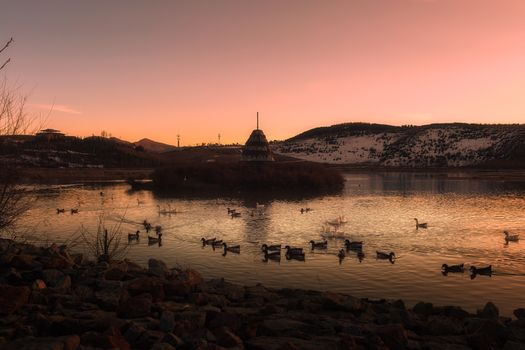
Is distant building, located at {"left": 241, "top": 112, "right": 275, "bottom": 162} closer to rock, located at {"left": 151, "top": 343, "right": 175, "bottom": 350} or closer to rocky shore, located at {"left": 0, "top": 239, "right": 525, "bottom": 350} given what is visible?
rocky shore, located at {"left": 0, "top": 239, "right": 525, "bottom": 350}

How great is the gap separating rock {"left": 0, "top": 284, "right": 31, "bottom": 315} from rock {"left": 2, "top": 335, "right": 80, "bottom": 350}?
230 centimetres

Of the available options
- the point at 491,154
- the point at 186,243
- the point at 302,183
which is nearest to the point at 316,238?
the point at 186,243

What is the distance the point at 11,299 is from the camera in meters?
11.2

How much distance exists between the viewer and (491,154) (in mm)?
179625

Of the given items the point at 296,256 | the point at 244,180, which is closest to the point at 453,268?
the point at 296,256

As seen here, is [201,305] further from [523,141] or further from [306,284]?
[523,141]

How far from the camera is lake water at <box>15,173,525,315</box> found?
19891mm

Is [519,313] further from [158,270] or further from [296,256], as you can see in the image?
[158,270]

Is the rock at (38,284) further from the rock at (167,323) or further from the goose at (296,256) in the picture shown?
the goose at (296,256)

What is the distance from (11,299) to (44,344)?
3.18 metres

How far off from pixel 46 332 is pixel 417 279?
15.7 meters

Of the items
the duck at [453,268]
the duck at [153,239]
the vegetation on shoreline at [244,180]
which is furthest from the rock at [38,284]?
the vegetation on shoreline at [244,180]

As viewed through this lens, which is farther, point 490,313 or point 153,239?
point 153,239

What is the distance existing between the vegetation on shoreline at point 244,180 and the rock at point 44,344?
67293mm
